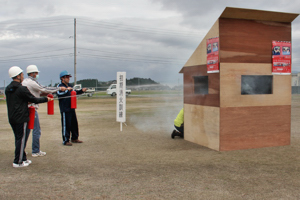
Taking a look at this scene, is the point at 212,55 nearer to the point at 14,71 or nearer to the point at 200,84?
the point at 200,84

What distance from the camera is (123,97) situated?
9.59 meters

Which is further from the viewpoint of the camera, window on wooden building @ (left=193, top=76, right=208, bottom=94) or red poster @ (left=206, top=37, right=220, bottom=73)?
window on wooden building @ (left=193, top=76, right=208, bottom=94)

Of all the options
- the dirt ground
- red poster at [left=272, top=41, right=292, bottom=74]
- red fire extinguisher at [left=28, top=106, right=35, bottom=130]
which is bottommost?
the dirt ground

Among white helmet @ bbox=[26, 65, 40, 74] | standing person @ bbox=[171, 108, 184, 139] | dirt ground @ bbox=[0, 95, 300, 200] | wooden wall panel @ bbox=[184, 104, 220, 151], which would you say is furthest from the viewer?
standing person @ bbox=[171, 108, 184, 139]

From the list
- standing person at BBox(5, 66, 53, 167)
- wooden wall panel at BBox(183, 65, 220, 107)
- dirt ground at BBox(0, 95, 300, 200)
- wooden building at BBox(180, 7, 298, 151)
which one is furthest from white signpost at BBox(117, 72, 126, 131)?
standing person at BBox(5, 66, 53, 167)

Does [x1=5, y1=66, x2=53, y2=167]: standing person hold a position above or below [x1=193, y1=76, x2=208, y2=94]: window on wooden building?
below

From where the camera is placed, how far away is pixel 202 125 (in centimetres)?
702

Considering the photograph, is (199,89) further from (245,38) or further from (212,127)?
(245,38)

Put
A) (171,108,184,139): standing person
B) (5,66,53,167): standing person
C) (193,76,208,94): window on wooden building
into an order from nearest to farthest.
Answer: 1. (5,66,53,167): standing person
2. (193,76,208,94): window on wooden building
3. (171,108,184,139): standing person

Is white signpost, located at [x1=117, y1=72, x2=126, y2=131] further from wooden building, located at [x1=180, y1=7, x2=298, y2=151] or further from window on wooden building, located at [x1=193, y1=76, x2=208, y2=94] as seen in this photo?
wooden building, located at [x1=180, y1=7, x2=298, y2=151]

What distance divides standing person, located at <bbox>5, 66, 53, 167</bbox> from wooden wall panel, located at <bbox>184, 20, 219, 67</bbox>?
381cm

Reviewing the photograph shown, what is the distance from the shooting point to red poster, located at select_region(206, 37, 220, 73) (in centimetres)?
635

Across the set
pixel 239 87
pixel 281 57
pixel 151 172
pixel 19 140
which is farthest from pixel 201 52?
pixel 19 140

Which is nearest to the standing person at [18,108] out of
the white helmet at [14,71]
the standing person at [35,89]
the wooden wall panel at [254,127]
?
the white helmet at [14,71]
